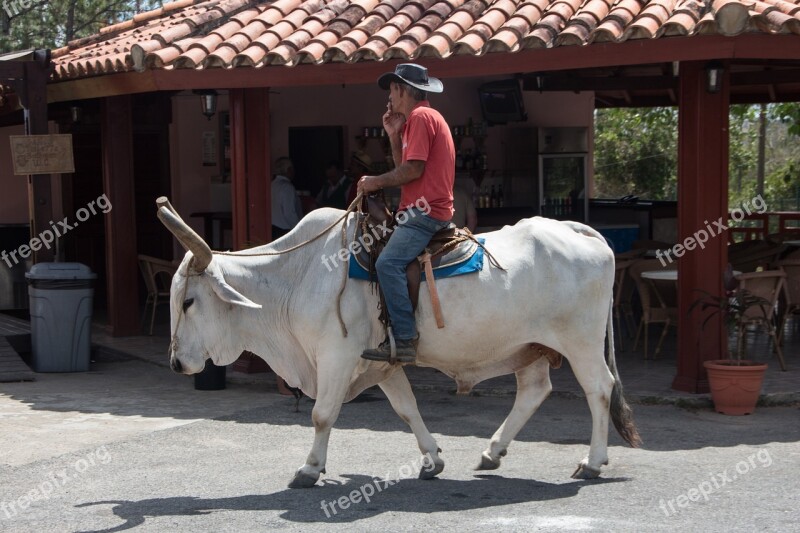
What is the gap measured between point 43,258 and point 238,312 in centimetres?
579

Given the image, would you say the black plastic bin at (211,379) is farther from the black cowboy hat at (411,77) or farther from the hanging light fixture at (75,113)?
the hanging light fixture at (75,113)

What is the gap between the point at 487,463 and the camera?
714 centimetres

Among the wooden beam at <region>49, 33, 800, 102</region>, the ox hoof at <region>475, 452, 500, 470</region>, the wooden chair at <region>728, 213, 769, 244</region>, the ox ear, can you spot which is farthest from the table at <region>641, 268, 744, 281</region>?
the wooden chair at <region>728, 213, 769, 244</region>

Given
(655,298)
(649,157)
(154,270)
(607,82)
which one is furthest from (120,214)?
(649,157)

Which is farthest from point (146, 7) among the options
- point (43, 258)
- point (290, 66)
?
point (290, 66)

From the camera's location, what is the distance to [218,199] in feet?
51.6

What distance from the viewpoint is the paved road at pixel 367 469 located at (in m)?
6.13

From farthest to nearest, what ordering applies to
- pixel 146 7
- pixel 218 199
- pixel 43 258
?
1. pixel 146 7
2. pixel 218 199
3. pixel 43 258

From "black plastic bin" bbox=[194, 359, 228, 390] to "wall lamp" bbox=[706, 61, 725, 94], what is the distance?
15.8ft

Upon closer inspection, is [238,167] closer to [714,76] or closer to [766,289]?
[714,76]

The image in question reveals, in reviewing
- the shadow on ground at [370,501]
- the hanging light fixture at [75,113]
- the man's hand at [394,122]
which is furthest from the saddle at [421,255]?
the hanging light fixture at [75,113]

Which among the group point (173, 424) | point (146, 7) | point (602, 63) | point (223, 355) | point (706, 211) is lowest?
point (173, 424)

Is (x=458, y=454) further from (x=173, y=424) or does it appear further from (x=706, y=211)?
(x=706, y=211)

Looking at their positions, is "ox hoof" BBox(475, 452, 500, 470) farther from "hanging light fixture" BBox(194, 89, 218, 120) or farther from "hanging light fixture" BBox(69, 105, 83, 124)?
"hanging light fixture" BBox(69, 105, 83, 124)
